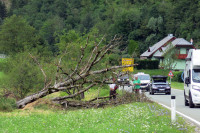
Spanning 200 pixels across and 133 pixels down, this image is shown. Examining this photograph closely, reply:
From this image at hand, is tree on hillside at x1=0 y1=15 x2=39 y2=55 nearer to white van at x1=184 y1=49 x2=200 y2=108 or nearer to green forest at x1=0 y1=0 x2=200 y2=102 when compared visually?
green forest at x1=0 y1=0 x2=200 y2=102

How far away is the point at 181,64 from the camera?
89.6 metres

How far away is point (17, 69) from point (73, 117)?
975cm

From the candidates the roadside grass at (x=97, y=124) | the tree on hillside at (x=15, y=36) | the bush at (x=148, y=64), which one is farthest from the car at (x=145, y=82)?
the bush at (x=148, y=64)

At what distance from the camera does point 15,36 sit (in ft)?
264

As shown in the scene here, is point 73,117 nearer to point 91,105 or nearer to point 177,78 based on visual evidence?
point 91,105

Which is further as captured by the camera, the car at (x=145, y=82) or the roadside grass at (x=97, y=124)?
the car at (x=145, y=82)

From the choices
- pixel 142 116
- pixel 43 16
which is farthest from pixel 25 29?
pixel 43 16

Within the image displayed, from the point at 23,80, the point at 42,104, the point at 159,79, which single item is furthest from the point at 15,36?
the point at 42,104

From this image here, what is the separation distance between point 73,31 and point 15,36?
143ft

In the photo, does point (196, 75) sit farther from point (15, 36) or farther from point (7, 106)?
point (15, 36)

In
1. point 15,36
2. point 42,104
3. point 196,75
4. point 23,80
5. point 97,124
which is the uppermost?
point 15,36

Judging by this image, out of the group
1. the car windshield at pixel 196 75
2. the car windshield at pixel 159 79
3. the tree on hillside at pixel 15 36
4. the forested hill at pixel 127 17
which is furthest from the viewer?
the forested hill at pixel 127 17

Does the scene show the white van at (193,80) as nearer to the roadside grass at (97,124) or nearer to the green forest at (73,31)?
the green forest at (73,31)

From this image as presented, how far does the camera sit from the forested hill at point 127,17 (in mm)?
104312
